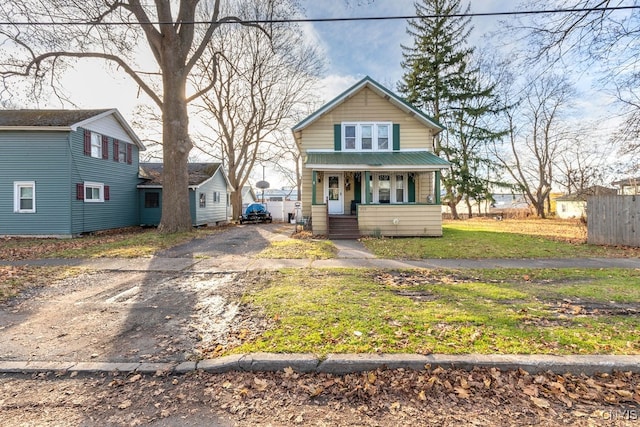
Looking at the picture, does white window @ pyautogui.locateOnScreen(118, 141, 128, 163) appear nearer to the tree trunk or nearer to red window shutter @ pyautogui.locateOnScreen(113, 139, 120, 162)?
red window shutter @ pyautogui.locateOnScreen(113, 139, 120, 162)

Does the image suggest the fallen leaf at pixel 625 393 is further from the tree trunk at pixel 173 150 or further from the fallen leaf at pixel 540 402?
the tree trunk at pixel 173 150

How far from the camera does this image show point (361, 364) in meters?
3.00

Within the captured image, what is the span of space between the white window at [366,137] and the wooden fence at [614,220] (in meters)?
8.66

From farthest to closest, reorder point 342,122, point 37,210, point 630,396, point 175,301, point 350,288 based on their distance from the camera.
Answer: point 342,122, point 37,210, point 350,288, point 175,301, point 630,396

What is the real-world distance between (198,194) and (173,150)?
7.02m

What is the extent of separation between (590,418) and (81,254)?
11853 mm

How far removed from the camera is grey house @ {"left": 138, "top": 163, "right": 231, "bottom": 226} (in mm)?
20094

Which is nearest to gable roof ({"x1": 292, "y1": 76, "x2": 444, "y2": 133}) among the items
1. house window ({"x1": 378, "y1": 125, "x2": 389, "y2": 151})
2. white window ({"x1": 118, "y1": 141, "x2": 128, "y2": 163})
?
house window ({"x1": 378, "y1": 125, "x2": 389, "y2": 151})

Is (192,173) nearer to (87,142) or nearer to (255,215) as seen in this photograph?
(255,215)

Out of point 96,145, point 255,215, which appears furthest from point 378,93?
point 96,145

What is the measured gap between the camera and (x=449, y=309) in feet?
14.4

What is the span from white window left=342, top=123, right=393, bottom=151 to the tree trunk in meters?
8.07

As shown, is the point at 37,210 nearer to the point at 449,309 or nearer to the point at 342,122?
the point at 342,122

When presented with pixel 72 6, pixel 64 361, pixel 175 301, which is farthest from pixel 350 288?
pixel 72 6
